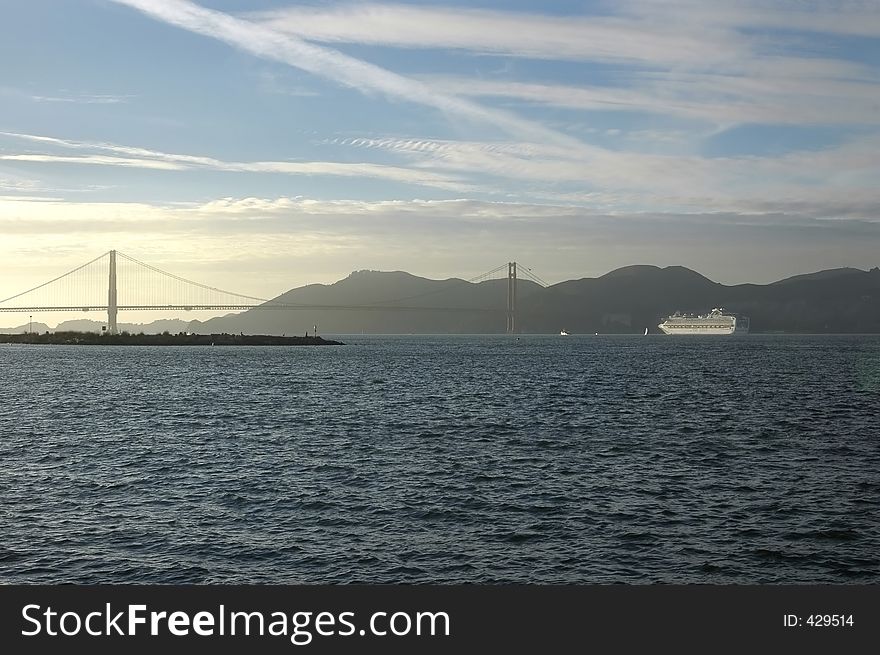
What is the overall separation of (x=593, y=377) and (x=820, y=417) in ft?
119

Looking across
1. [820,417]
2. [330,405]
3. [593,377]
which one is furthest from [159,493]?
[593,377]

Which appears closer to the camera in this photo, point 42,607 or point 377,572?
point 42,607

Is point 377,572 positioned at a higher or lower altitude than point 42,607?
lower

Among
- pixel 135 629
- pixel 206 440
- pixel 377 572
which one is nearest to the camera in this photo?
pixel 135 629

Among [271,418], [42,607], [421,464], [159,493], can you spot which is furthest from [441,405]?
[42,607]

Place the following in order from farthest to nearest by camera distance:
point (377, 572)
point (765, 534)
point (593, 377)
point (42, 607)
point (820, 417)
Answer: point (593, 377) → point (820, 417) → point (765, 534) → point (377, 572) → point (42, 607)

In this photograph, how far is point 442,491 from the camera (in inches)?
1053

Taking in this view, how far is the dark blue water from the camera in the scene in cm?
1914

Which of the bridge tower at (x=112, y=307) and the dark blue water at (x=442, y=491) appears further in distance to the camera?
the bridge tower at (x=112, y=307)

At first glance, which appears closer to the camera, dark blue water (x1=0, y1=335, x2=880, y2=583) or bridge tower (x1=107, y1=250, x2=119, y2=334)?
dark blue water (x1=0, y1=335, x2=880, y2=583)

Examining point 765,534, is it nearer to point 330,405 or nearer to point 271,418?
point 271,418

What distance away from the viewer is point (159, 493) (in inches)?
1049

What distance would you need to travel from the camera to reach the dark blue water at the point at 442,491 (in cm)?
1914

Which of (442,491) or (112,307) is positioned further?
(112,307)
